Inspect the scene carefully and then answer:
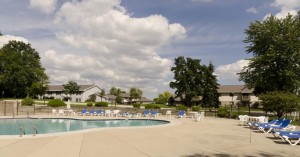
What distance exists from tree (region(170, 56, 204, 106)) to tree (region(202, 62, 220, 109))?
433cm

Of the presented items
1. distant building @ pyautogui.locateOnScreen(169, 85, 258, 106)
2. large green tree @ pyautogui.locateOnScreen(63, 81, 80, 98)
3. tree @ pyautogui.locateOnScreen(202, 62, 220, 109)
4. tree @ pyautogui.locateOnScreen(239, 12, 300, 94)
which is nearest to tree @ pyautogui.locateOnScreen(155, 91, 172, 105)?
distant building @ pyautogui.locateOnScreen(169, 85, 258, 106)

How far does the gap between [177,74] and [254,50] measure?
99.6 ft

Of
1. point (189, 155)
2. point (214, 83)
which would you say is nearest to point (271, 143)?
point (189, 155)

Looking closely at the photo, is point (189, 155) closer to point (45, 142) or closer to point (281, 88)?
point (45, 142)

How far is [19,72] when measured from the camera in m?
63.6

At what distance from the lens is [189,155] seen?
985cm

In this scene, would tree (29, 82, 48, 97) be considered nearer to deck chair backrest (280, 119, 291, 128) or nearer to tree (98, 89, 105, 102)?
tree (98, 89, 105, 102)

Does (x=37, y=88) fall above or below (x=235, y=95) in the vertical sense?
above

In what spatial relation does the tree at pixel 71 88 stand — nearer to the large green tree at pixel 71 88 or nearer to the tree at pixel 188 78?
the large green tree at pixel 71 88

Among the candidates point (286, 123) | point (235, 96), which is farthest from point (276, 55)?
point (235, 96)

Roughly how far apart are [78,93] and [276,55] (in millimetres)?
65347

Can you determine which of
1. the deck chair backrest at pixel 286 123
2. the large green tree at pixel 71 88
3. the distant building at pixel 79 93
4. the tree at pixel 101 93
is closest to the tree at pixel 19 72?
the large green tree at pixel 71 88

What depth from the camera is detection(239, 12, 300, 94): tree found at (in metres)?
33.9

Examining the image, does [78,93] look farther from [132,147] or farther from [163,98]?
[132,147]
